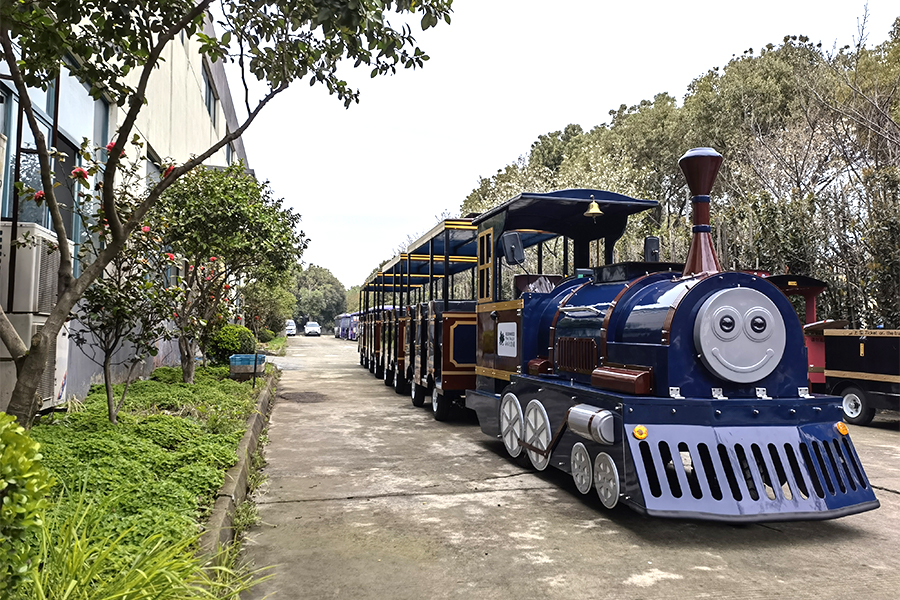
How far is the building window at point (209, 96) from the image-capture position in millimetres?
19664

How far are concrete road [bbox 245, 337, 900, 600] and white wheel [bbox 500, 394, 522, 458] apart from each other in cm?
21

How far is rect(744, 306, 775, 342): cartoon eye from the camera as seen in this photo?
480cm

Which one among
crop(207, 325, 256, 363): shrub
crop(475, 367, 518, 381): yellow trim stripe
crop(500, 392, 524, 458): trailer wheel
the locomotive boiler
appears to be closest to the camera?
the locomotive boiler

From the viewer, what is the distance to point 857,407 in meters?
10.2

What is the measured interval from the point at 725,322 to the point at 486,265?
136 inches

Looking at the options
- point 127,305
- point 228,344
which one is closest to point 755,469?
point 127,305

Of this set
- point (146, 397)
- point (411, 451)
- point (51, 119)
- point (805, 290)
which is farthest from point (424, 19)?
point (805, 290)

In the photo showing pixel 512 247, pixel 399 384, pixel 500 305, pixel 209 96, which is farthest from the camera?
pixel 209 96

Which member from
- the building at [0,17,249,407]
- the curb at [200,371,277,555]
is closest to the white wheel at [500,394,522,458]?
the curb at [200,371,277,555]

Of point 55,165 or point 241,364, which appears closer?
point 55,165

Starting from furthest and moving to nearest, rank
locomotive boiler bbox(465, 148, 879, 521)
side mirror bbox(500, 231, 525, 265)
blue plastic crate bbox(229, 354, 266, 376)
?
blue plastic crate bbox(229, 354, 266, 376)
side mirror bbox(500, 231, 525, 265)
locomotive boiler bbox(465, 148, 879, 521)

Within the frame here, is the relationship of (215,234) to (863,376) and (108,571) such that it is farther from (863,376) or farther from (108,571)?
(863,376)

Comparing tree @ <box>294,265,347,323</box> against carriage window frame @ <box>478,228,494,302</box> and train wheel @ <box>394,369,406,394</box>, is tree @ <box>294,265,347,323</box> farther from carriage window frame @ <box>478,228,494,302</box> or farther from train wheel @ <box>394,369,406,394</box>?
carriage window frame @ <box>478,228,494,302</box>

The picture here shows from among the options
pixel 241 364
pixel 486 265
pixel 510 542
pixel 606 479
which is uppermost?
pixel 486 265
